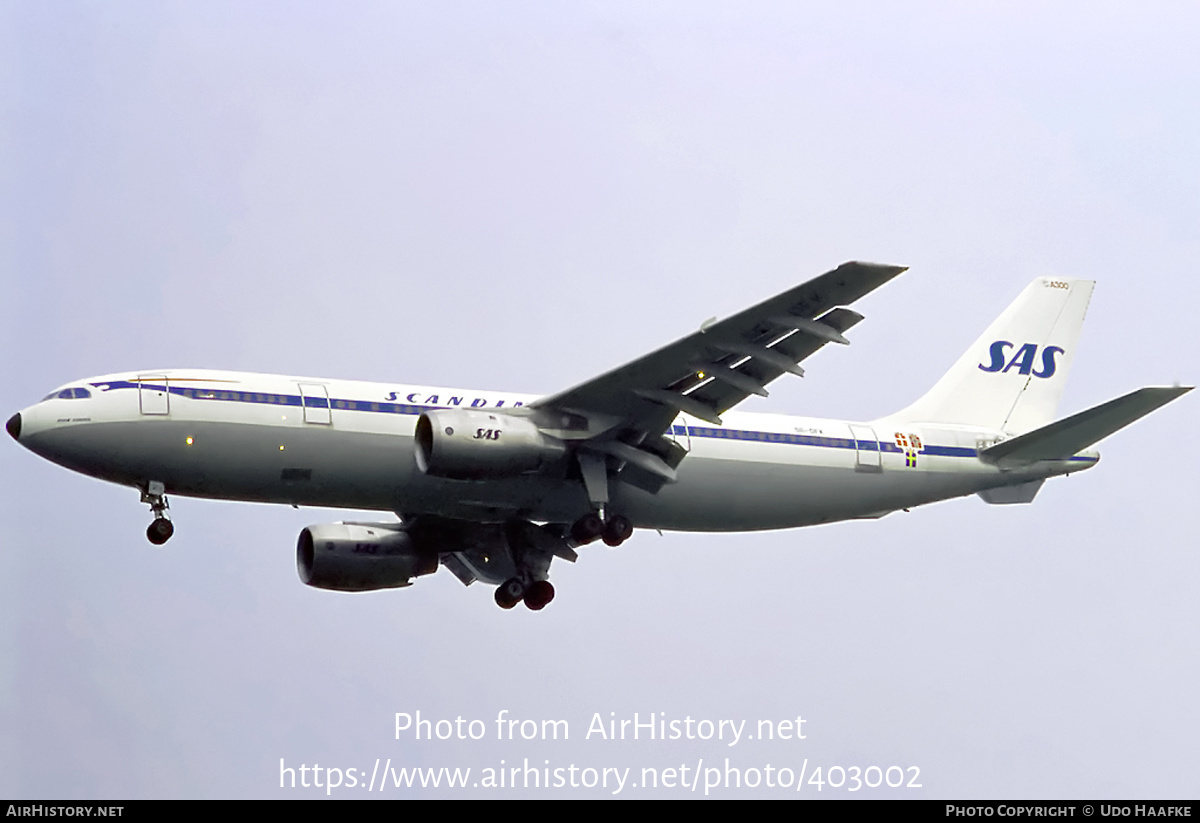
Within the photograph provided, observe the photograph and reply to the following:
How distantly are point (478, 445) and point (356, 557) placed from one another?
7051 millimetres

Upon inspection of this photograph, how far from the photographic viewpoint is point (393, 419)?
1353 inches

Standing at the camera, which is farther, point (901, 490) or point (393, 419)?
point (901, 490)

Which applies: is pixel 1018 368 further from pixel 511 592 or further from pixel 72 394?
pixel 72 394

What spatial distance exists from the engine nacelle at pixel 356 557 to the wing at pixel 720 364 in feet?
21.0

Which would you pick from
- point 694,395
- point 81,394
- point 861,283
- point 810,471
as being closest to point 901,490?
point 810,471

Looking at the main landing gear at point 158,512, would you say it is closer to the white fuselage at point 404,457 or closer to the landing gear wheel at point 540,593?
the white fuselage at point 404,457

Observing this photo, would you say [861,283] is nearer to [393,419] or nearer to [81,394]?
[393,419]

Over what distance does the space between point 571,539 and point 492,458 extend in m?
4.01

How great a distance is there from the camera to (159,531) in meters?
33.7

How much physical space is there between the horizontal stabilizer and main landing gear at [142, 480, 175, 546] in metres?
18.0

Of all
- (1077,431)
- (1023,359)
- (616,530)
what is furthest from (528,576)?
(1023,359)

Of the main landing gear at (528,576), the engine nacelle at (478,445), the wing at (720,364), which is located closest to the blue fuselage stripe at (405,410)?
the engine nacelle at (478,445)
